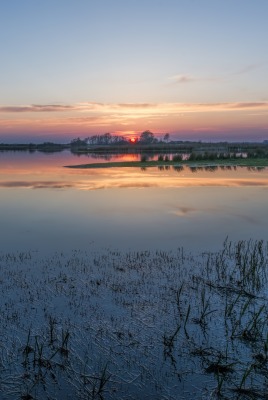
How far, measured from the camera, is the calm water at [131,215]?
1217cm

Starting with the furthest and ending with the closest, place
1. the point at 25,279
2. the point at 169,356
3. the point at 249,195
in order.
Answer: the point at 249,195, the point at 25,279, the point at 169,356

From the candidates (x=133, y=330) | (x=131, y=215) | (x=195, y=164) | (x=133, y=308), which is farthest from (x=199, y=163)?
(x=133, y=330)

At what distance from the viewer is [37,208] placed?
18.0 m

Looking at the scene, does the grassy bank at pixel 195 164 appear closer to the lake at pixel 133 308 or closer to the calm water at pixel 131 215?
the calm water at pixel 131 215

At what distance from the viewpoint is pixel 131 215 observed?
16625mm

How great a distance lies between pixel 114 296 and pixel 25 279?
225 centimetres

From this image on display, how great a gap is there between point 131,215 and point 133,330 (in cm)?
1051

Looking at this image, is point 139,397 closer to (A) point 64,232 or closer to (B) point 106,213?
(A) point 64,232

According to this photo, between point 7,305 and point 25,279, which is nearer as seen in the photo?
point 7,305

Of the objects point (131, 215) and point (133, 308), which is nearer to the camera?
point (133, 308)

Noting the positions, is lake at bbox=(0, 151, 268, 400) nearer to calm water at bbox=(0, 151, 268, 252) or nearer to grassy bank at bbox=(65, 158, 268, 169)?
calm water at bbox=(0, 151, 268, 252)

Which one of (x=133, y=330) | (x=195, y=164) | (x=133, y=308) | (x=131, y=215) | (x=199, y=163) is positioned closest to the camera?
(x=133, y=330)

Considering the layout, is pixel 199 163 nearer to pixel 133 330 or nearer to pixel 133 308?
pixel 133 308

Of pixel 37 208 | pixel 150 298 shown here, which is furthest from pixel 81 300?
pixel 37 208
